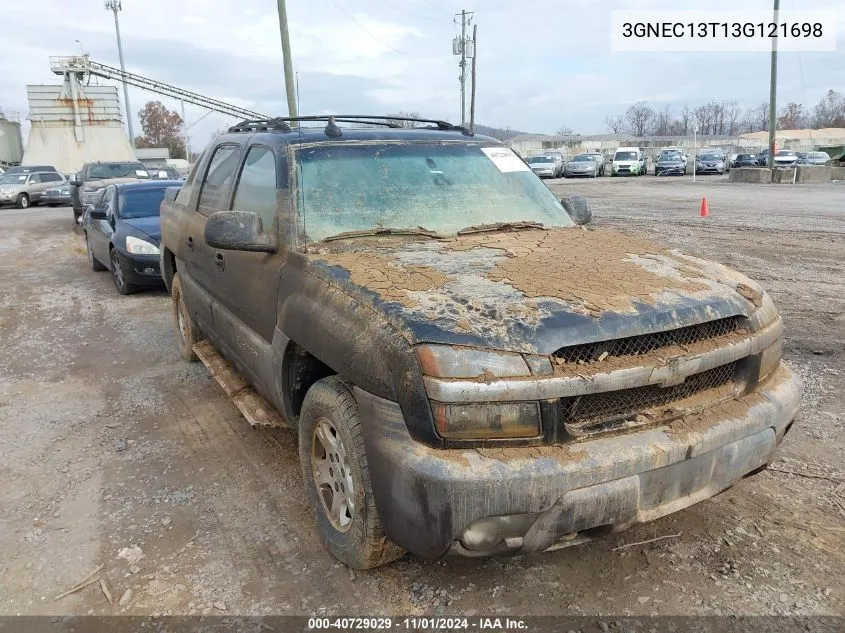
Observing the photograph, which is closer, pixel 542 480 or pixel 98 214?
pixel 542 480

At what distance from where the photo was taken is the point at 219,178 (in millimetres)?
4438

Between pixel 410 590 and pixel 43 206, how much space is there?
30.1 meters

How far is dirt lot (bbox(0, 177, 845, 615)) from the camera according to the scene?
8.54 ft

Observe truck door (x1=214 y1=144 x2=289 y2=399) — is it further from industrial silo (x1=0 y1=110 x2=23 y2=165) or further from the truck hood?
industrial silo (x1=0 y1=110 x2=23 y2=165)

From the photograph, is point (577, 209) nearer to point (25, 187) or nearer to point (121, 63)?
point (25, 187)

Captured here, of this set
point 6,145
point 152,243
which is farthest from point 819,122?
point 152,243

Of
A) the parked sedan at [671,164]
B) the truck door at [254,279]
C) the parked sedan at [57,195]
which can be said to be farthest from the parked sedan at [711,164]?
the truck door at [254,279]

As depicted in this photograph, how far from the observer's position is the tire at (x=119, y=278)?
861cm

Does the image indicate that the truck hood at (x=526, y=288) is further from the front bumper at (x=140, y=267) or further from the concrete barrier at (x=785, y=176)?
the concrete barrier at (x=785, y=176)

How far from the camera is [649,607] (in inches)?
98.8

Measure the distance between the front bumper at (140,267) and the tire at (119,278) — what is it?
0.31ft

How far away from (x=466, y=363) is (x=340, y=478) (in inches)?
35.2

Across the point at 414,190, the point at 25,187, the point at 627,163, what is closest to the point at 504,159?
the point at 414,190

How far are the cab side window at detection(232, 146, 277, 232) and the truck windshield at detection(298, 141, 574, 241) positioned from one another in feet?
0.66
